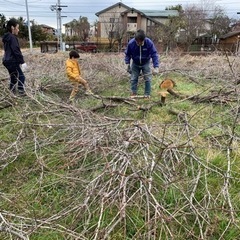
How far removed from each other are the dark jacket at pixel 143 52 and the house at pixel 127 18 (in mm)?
30147

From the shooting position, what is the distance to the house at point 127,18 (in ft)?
123

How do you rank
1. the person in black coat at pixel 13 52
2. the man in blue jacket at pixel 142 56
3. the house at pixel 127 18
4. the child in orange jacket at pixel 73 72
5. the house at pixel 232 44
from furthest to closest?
the house at pixel 127 18, the house at pixel 232 44, the child in orange jacket at pixel 73 72, the man in blue jacket at pixel 142 56, the person in black coat at pixel 13 52

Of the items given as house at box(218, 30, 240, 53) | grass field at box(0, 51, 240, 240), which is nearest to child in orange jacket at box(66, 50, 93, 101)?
grass field at box(0, 51, 240, 240)

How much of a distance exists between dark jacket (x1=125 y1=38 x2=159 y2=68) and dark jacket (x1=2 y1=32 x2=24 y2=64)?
2.04 meters

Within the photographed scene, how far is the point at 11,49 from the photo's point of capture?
5.18 m

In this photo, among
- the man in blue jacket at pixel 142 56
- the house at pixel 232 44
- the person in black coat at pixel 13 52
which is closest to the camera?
the person in black coat at pixel 13 52

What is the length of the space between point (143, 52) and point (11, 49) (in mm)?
2388

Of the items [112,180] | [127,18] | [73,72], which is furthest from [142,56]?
[127,18]

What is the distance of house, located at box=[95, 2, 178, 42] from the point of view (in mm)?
37625

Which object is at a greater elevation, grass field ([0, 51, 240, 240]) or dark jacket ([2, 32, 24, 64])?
dark jacket ([2, 32, 24, 64])

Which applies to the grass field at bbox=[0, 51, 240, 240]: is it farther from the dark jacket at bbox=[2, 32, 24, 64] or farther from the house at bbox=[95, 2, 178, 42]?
the house at bbox=[95, 2, 178, 42]

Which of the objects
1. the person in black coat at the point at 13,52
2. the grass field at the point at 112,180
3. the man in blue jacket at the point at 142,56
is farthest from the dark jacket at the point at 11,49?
the man in blue jacket at the point at 142,56

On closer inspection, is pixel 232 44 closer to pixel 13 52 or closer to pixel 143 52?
pixel 143 52

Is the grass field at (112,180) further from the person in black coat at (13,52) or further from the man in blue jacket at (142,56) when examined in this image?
the man in blue jacket at (142,56)
